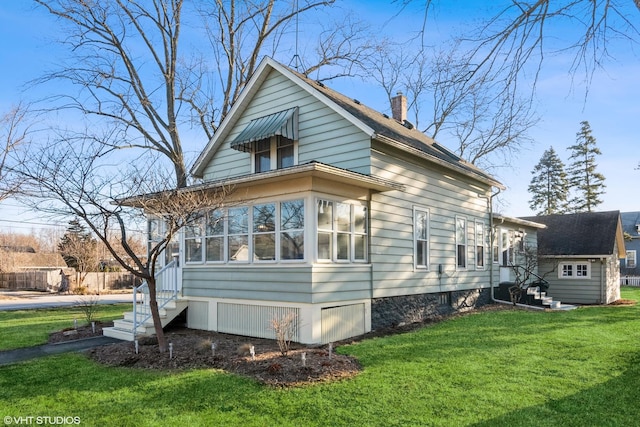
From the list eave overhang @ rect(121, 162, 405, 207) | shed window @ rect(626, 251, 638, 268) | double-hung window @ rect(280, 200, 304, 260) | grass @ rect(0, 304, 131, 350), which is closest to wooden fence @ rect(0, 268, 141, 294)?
grass @ rect(0, 304, 131, 350)

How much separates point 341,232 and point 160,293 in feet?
19.1

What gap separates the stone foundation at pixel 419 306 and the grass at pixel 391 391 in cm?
232

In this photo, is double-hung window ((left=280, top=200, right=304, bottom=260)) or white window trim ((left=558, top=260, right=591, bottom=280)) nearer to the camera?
double-hung window ((left=280, top=200, right=304, bottom=260))

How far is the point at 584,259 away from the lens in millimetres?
20875

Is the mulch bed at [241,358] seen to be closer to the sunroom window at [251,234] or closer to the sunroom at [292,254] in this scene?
the sunroom at [292,254]

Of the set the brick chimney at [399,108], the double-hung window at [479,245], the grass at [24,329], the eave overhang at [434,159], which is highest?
the brick chimney at [399,108]

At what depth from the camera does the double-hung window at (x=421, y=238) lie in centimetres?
1256

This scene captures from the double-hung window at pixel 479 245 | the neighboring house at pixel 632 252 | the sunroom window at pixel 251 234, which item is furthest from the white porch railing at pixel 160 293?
the neighboring house at pixel 632 252

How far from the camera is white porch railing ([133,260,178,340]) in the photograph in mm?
10648

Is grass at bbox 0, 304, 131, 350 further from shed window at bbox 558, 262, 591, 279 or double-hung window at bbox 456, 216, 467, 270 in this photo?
shed window at bbox 558, 262, 591, 279

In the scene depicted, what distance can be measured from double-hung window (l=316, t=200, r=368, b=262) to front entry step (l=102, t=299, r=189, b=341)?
457 cm

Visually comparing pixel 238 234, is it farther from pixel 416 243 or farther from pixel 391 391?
pixel 391 391

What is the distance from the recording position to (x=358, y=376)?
668 centimetres

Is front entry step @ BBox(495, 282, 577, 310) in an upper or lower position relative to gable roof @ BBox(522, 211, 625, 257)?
lower
